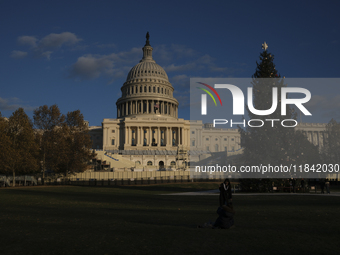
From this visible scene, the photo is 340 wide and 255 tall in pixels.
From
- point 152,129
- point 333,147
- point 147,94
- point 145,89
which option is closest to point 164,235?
point 333,147

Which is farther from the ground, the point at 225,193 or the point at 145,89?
the point at 145,89

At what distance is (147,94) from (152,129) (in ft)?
71.6

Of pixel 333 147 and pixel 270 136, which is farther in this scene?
pixel 333 147

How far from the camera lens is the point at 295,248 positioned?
29.5ft

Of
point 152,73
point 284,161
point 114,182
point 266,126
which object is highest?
point 152,73

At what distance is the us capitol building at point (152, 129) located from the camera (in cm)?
12454

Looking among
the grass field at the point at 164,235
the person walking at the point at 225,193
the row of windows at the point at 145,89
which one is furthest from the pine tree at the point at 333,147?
the row of windows at the point at 145,89

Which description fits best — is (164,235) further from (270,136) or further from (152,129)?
(152,129)

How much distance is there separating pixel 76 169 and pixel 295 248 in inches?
2413

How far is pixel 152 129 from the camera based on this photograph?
139750 mm

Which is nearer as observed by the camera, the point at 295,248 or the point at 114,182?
the point at 295,248

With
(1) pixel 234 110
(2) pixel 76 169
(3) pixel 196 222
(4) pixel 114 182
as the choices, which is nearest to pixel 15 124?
(2) pixel 76 169

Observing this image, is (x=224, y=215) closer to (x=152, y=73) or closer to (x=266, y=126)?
(x=266, y=126)

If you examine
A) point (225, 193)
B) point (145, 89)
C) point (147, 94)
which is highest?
point (145, 89)
